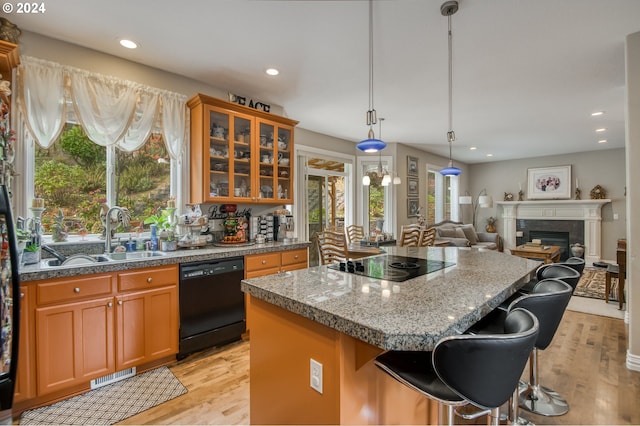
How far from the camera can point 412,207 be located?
6582mm

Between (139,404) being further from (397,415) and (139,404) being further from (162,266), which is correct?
(397,415)

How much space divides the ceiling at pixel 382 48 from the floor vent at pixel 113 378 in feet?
8.66

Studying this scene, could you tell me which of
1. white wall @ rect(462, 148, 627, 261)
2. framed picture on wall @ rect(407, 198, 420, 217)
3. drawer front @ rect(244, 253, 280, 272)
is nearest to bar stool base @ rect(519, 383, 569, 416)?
drawer front @ rect(244, 253, 280, 272)

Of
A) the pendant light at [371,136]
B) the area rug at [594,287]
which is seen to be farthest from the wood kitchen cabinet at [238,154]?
the area rug at [594,287]

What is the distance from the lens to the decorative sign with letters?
340 centimetres

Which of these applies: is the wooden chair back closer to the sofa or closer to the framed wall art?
the sofa

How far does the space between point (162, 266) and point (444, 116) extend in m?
4.15

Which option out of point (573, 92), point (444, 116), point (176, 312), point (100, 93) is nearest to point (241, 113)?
point (100, 93)

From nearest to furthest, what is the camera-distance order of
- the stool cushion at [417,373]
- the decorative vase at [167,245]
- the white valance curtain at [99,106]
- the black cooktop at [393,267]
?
1. the stool cushion at [417,373]
2. the black cooktop at [393,267]
3. the white valance curtain at [99,106]
4. the decorative vase at [167,245]

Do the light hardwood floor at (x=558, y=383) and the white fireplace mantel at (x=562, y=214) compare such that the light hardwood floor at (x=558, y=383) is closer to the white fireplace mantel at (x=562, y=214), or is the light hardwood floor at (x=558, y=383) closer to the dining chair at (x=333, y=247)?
the dining chair at (x=333, y=247)

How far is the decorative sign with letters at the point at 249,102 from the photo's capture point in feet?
11.2

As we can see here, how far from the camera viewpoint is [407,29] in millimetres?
2322

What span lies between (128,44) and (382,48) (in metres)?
2.14

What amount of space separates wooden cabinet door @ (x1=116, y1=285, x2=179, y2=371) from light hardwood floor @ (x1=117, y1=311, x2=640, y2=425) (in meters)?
0.25
